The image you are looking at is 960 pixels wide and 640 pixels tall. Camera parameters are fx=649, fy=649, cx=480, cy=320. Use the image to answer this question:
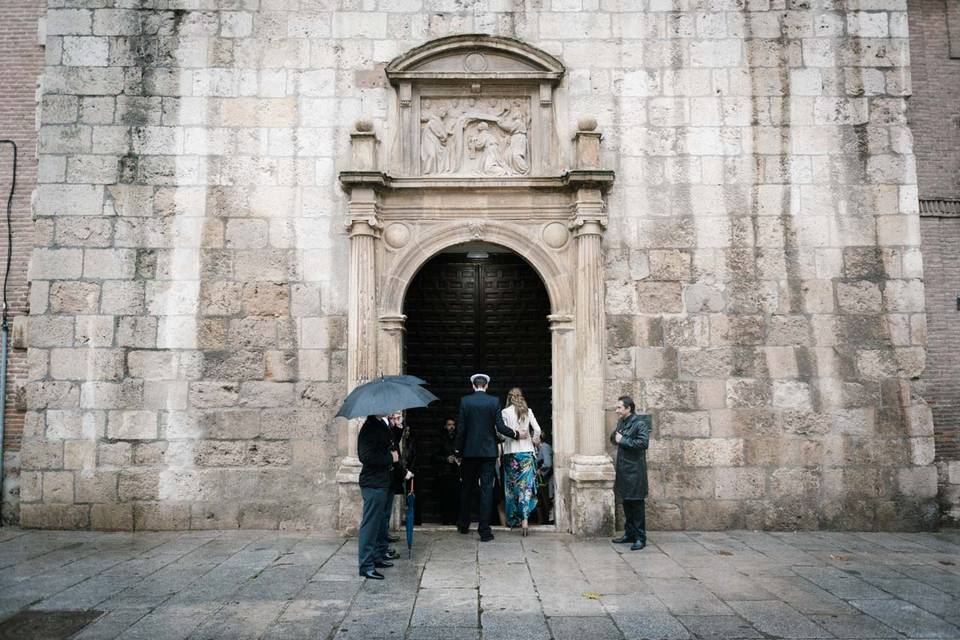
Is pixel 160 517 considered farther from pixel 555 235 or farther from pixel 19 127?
pixel 555 235

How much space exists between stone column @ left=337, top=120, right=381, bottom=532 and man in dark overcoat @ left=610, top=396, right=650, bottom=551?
2.91m

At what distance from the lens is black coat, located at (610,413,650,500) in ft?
22.2

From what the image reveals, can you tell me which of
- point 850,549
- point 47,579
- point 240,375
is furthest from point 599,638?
point 240,375

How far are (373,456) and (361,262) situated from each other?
268 centimetres

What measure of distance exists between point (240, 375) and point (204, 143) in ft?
9.31

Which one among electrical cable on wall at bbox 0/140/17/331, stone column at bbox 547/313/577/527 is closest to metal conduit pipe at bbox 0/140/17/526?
electrical cable on wall at bbox 0/140/17/331

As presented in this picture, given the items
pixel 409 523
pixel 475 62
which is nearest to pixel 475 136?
pixel 475 62

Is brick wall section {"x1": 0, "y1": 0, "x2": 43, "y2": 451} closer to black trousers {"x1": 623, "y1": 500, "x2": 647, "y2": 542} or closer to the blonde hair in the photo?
the blonde hair

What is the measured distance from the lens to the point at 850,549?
666 cm

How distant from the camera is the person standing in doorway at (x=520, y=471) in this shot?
7.32 m

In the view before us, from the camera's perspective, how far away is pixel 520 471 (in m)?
7.36

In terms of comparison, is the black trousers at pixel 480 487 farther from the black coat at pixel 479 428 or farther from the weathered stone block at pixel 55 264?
the weathered stone block at pixel 55 264

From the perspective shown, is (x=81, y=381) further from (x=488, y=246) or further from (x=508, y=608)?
(x=508, y=608)

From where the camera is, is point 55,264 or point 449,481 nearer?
point 55,264
